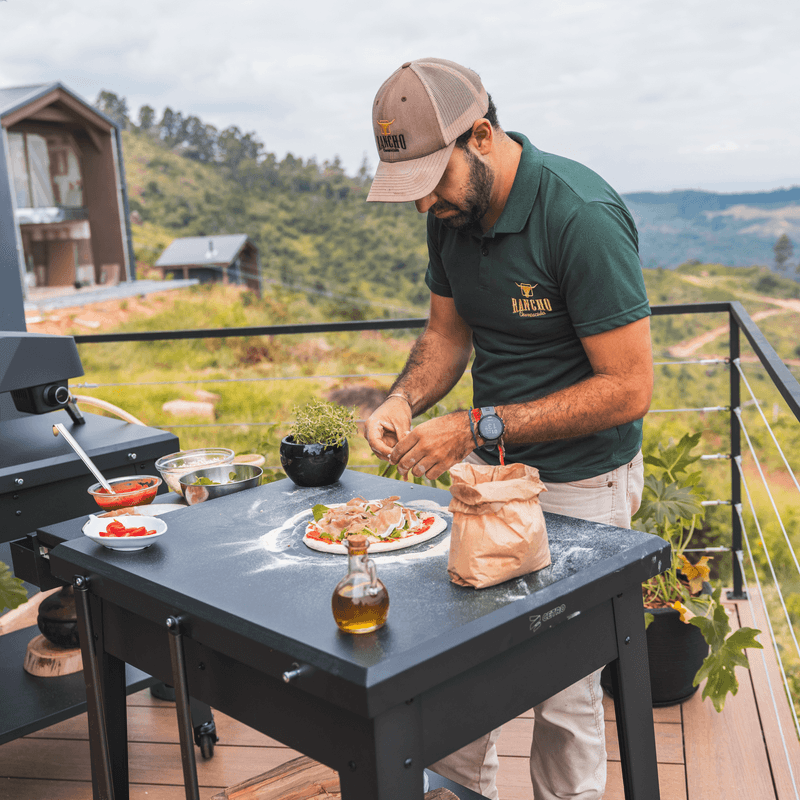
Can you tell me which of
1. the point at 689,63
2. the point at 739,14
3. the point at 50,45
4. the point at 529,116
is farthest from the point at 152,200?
the point at 739,14

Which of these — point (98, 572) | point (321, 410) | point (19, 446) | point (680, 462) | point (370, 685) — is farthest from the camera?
point (680, 462)

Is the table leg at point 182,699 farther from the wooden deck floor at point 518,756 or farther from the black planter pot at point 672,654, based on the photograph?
the black planter pot at point 672,654

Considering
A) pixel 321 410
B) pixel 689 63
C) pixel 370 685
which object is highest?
pixel 689 63

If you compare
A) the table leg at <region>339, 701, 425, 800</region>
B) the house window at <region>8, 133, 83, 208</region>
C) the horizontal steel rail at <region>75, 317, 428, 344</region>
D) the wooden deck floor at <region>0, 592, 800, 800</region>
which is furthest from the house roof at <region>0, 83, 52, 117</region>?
the table leg at <region>339, 701, 425, 800</region>

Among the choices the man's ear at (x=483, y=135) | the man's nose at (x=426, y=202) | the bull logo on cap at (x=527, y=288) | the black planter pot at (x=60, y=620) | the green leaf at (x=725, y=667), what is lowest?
the green leaf at (x=725, y=667)

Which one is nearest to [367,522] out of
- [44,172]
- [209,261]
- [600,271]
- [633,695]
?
[633,695]

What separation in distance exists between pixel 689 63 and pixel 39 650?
2261 cm

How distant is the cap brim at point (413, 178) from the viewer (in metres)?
1.44

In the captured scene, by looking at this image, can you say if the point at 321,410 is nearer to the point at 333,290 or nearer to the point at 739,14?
the point at 333,290

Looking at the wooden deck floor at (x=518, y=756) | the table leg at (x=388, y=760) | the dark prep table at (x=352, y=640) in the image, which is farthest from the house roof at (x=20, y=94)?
the table leg at (x=388, y=760)

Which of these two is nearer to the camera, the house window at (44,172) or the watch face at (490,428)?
the watch face at (490,428)

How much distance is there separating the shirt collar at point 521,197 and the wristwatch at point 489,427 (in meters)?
0.38

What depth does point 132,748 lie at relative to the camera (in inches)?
89.6

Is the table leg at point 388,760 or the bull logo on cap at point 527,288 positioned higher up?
the bull logo on cap at point 527,288
